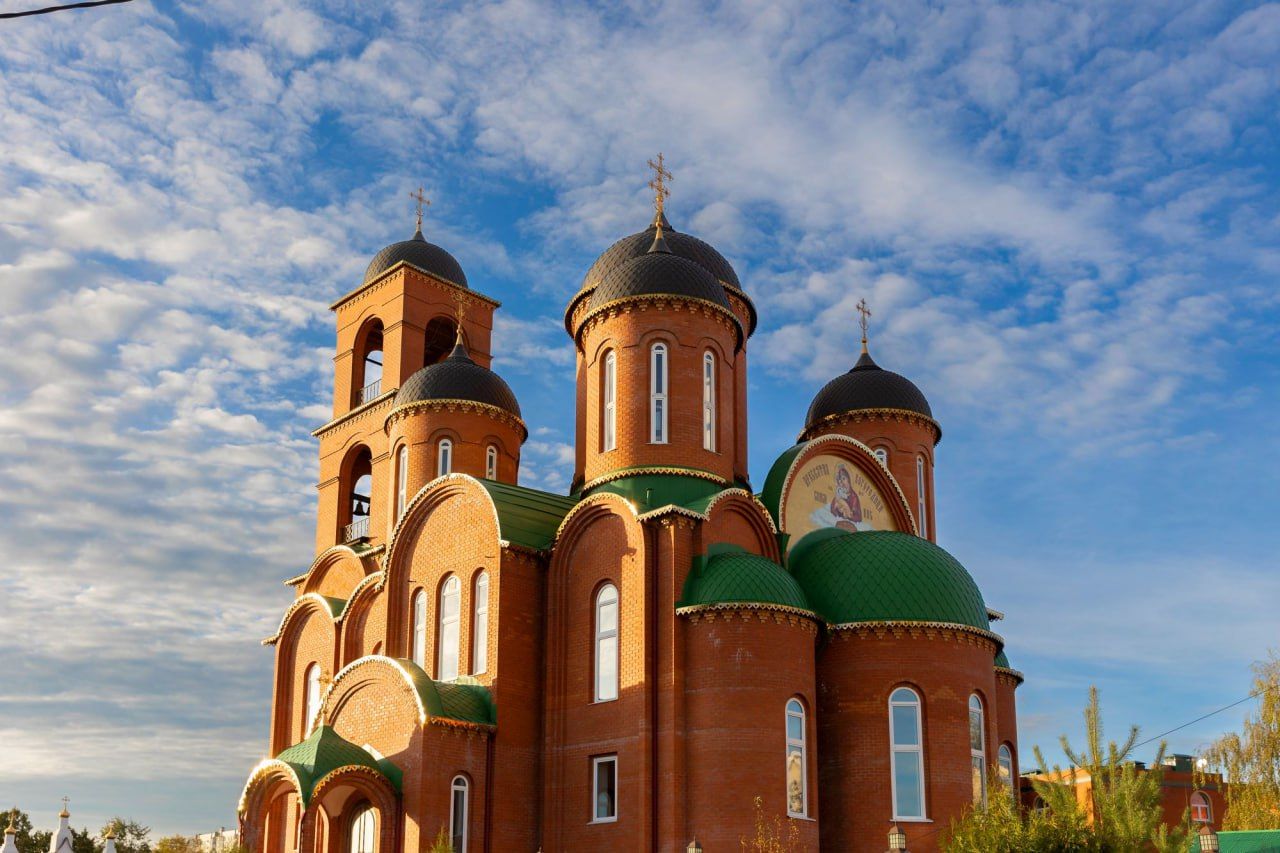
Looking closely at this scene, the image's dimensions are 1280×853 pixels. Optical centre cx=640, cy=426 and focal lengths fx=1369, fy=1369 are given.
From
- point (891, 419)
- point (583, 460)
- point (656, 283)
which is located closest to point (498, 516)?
point (583, 460)

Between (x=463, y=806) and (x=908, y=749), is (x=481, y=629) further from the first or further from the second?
(x=908, y=749)

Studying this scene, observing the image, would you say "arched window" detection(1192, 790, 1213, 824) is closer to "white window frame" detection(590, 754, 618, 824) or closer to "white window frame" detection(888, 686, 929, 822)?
"white window frame" detection(888, 686, 929, 822)

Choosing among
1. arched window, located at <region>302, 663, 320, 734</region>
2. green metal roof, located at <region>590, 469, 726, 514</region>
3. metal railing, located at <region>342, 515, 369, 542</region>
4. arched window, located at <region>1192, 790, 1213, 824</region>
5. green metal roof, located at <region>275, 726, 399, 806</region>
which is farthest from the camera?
metal railing, located at <region>342, 515, 369, 542</region>

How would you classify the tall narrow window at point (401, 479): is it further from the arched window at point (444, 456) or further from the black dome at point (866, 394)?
the black dome at point (866, 394)

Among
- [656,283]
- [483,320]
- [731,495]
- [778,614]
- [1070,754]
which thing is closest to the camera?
[1070,754]

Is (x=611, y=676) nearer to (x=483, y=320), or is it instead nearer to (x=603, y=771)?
(x=603, y=771)

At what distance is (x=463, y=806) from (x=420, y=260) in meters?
15.3

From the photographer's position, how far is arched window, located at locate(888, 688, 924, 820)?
18.7 metres

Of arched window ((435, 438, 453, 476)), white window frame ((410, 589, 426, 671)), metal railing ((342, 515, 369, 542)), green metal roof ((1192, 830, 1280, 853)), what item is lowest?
green metal roof ((1192, 830, 1280, 853))

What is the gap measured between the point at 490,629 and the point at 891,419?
34.6 ft

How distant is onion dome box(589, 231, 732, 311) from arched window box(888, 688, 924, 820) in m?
6.99

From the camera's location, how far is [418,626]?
22.3 metres

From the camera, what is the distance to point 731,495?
20.0 metres

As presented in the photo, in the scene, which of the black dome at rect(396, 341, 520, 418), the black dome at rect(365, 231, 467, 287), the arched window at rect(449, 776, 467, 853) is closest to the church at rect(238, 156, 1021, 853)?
the arched window at rect(449, 776, 467, 853)
